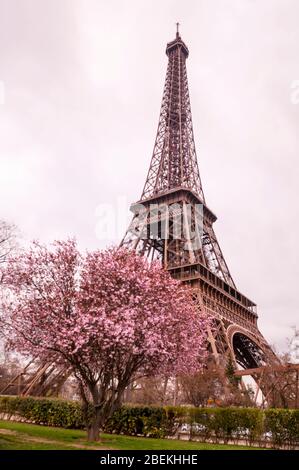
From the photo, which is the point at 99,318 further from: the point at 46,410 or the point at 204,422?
the point at 46,410

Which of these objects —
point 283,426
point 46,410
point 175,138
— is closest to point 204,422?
point 283,426

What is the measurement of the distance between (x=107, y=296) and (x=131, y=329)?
2222 mm

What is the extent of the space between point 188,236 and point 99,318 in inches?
1545

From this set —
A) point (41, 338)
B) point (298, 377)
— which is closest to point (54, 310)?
point (41, 338)

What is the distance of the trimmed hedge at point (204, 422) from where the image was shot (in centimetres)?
1967

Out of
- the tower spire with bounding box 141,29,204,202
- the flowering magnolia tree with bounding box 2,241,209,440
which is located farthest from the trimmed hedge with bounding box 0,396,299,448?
the tower spire with bounding box 141,29,204,202

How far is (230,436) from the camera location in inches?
818

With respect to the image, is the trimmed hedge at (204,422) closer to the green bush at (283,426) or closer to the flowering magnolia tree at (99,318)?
the green bush at (283,426)

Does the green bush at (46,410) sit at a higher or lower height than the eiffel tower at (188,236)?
lower

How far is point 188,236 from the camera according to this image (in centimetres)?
5381

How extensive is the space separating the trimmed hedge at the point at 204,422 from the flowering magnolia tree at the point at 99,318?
192 inches

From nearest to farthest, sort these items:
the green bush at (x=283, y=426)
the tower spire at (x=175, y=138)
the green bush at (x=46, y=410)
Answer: the green bush at (x=283, y=426) < the green bush at (x=46, y=410) < the tower spire at (x=175, y=138)

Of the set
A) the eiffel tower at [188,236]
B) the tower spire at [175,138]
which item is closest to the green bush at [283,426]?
the eiffel tower at [188,236]

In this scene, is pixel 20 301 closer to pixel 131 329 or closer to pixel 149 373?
pixel 131 329
